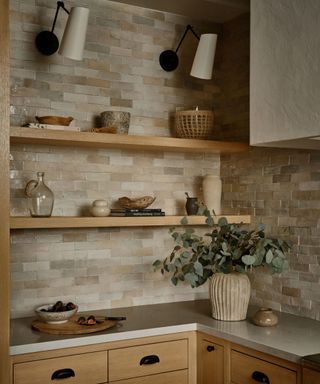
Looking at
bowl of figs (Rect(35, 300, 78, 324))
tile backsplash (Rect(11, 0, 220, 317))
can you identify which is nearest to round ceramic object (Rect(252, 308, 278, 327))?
tile backsplash (Rect(11, 0, 220, 317))

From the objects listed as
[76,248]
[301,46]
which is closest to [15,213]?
[76,248]

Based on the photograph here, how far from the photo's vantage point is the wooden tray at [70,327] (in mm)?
2697

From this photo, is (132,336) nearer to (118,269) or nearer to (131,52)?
(118,269)

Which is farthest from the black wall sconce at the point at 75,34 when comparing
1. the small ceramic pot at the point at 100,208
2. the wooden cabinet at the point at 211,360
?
the wooden cabinet at the point at 211,360

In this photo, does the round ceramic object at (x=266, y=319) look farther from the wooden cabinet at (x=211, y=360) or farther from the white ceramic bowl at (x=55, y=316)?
the white ceramic bowl at (x=55, y=316)

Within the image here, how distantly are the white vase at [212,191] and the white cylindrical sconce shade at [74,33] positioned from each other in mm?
1084

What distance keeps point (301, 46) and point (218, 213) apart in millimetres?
1290

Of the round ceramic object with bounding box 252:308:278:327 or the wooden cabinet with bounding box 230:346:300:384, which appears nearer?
the wooden cabinet with bounding box 230:346:300:384

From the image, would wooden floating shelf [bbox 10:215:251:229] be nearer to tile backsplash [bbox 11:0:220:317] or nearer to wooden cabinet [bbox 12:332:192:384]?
tile backsplash [bbox 11:0:220:317]

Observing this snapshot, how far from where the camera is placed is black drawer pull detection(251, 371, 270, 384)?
255 centimetres

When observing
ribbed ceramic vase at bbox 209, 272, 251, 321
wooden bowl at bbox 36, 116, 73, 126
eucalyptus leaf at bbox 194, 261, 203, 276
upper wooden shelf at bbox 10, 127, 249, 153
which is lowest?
ribbed ceramic vase at bbox 209, 272, 251, 321

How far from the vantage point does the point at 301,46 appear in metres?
2.57

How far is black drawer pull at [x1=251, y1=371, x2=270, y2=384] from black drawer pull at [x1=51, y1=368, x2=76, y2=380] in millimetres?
809

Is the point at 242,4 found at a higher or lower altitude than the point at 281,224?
higher
